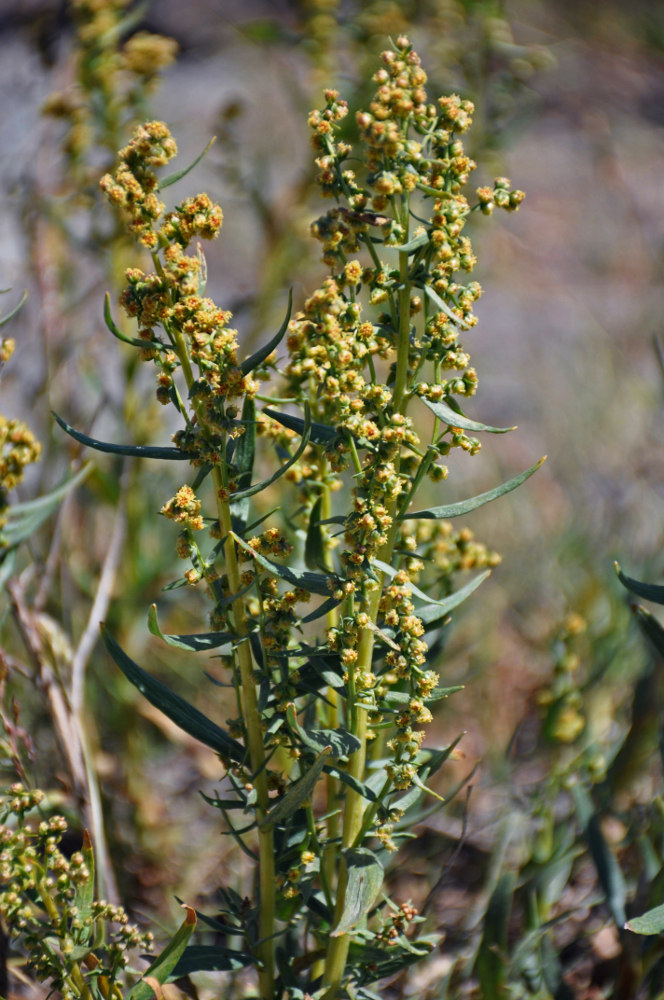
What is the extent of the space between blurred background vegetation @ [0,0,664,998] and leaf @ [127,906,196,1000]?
0.29 m

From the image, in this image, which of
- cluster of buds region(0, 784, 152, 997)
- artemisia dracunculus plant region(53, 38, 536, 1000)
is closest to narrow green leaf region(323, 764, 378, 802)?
artemisia dracunculus plant region(53, 38, 536, 1000)

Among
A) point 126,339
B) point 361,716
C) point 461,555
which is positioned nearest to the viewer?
point 126,339

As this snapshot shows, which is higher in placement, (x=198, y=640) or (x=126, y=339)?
(x=126, y=339)

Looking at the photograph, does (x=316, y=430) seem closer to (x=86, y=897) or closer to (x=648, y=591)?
(x=648, y=591)

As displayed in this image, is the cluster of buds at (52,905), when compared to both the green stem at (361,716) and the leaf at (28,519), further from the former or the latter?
the leaf at (28,519)

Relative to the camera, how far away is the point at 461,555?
1.07m

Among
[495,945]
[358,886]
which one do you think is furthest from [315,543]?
[495,945]

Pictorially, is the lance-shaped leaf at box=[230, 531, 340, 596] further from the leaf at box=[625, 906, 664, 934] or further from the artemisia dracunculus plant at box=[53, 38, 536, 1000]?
the leaf at box=[625, 906, 664, 934]

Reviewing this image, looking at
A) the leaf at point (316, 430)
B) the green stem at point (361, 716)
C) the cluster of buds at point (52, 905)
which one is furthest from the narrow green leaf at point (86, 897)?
the leaf at point (316, 430)

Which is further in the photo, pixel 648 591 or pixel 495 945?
pixel 495 945

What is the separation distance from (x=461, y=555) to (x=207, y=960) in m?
0.52

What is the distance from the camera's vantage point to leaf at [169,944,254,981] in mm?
862

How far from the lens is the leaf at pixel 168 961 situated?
796 millimetres

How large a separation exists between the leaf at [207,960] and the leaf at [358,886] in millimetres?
142
